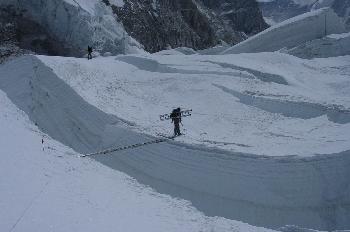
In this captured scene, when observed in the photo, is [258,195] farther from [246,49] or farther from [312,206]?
[246,49]

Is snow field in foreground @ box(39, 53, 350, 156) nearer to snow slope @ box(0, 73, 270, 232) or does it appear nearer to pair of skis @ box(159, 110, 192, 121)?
pair of skis @ box(159, 110, 192, 121)

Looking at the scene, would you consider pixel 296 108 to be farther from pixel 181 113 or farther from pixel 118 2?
pixel 118 2

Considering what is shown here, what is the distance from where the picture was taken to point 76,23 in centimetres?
3231

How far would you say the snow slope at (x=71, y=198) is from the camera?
12.0 m

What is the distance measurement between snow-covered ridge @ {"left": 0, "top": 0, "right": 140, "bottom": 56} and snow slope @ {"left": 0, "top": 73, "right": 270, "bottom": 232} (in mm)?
14968

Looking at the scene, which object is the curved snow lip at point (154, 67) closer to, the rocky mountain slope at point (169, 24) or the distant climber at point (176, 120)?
the distant climber at point (176, 120)

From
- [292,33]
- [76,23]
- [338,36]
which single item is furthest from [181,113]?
[292,33]

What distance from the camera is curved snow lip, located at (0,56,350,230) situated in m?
15.6

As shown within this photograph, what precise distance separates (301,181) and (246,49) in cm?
2035

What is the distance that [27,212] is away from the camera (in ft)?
38.8

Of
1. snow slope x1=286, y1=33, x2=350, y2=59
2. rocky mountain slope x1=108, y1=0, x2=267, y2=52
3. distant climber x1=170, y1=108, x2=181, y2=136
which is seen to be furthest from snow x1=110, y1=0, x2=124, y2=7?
distant climber x1=170, y1=108, x2=181, y2=136

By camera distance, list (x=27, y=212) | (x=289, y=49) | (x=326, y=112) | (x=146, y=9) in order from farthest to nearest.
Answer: (x=146, y=9) < (x=289, y=49) < (x=326, y=112) < (x=27, y=212)

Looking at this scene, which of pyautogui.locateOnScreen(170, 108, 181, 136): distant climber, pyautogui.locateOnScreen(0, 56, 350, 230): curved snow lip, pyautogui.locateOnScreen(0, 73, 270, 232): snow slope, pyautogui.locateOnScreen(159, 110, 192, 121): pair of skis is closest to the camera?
pyautogui.locateOnScreen(0, 73, 270, 232): snow slope

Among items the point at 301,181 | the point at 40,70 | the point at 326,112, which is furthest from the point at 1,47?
the point at 301,181
